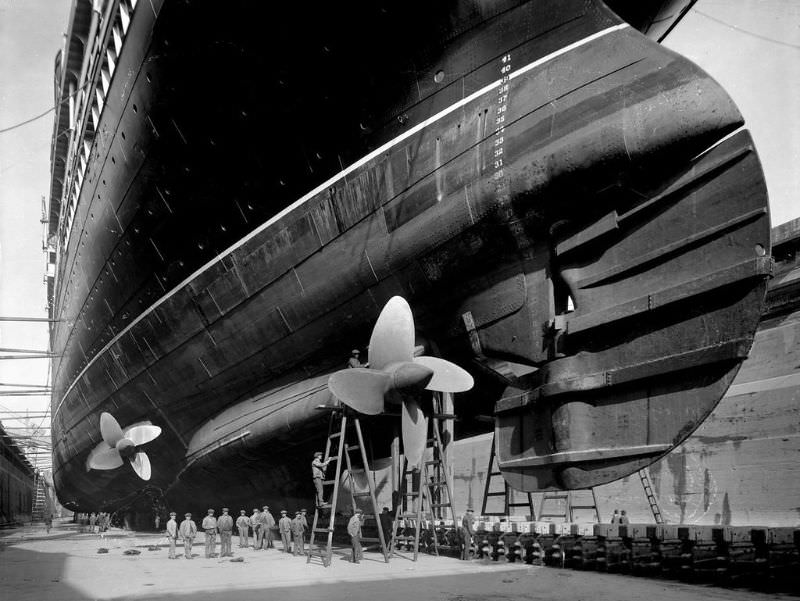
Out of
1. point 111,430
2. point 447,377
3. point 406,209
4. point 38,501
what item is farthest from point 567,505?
point 38,501

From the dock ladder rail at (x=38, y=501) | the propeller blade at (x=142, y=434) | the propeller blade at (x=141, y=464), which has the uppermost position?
the propeller blade at (x=142, y=434)

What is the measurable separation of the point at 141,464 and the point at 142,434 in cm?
63

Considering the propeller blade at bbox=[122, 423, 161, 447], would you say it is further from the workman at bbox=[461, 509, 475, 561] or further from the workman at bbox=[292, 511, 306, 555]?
the workman at bbox=[461, 509, 475, 561]

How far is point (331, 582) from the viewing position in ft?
24.2

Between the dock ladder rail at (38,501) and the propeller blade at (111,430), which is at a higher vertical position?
the propeller blade at (111,430)

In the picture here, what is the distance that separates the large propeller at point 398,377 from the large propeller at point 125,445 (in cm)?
741

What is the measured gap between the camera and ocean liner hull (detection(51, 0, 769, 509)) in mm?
6867

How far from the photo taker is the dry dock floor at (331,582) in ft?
20.9

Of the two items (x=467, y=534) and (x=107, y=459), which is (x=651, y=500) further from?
(x=107, y=459)

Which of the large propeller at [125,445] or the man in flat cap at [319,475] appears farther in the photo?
the large propeller at [125,445]

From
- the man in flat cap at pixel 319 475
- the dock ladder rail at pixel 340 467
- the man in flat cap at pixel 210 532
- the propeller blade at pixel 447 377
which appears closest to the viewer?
the propeller blade at pixel 447 377

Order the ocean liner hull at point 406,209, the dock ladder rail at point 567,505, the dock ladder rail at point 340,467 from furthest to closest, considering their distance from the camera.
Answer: the dock ladder rail at point 567,505, the dock ladder rail at point 340,467, the ocean liner hull at point 406,209

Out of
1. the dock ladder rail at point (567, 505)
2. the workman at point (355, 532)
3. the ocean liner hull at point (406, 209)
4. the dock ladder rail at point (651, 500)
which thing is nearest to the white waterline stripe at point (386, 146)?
the ocean liner hull at point (406, 209)

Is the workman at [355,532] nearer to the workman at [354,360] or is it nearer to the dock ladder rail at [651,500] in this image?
the workman at [354,360]
